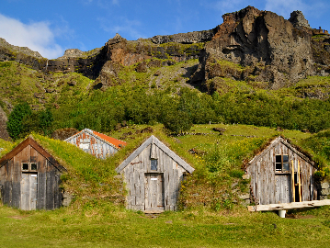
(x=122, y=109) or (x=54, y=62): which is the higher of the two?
(x=54, y=62)

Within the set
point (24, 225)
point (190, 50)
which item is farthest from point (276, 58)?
point (24, 225)

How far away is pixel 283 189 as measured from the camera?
52.8ft

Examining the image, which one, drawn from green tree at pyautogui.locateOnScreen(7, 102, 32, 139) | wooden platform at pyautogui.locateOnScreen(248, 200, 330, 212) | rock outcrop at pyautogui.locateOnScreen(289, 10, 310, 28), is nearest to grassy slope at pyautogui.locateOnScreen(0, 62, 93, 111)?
green tree at pyautogui.locateOnScreen(7, 102, 32, 139)

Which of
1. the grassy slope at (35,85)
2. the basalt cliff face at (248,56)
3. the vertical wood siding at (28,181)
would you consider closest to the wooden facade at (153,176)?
the vertical wood siding at (28,181)

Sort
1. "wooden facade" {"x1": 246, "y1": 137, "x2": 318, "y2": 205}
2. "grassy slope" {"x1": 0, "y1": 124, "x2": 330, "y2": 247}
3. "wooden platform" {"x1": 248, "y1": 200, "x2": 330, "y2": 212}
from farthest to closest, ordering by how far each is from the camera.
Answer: "wooden facade" {"x1": 246, "y1": 137, "x2": 318, "y2": 205} → "wooden platform" {"x1": 248, "y1": 200, "x2": 330, "y2": 212} → "grassy slope" {"x1": 0, "y1": 124, "x2": 330, "y2": 247}

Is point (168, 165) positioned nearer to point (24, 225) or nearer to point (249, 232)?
point (249, 232)

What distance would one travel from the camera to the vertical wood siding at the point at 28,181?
14.4 m

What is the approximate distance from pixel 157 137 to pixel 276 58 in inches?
5080

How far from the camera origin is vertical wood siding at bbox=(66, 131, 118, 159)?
92.7ft

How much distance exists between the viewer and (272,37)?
13075 centimetres

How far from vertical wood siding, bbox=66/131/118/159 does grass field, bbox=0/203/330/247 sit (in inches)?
554

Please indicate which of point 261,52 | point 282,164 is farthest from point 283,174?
point 261,52

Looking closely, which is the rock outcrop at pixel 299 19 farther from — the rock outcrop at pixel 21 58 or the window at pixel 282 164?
the window at pixel 282 164

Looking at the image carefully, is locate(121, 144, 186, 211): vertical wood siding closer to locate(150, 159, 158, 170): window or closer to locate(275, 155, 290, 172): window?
locate(150, 159, 158, 170): window
